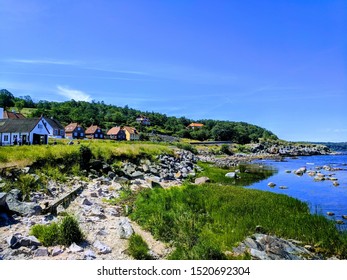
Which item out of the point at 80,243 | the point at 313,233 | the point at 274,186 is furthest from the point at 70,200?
the point at 274,186

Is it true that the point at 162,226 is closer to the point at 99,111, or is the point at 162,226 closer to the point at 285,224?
the point at 285,224

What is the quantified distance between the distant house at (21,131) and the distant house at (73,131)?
38254mm

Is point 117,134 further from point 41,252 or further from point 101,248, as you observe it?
point 41,252

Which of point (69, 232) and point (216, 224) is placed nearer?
point (69, 232)

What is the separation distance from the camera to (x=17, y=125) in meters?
37.7

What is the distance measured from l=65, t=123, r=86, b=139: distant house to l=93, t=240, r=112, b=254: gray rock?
72545 mm

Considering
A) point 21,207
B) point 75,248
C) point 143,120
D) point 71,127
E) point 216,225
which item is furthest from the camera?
point 143,120

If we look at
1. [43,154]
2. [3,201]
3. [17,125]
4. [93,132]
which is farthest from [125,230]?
[93,132]

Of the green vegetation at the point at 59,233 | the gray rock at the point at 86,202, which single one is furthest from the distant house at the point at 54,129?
the green vegetation at the point at 59,233

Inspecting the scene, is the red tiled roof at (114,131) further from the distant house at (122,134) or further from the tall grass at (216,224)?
the tall grass at (216,224)

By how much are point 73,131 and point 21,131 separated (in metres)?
40.6

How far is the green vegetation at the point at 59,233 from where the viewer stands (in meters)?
8.32

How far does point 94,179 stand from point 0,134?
24850 mm

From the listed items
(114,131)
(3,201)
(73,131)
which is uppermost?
(114,131)
